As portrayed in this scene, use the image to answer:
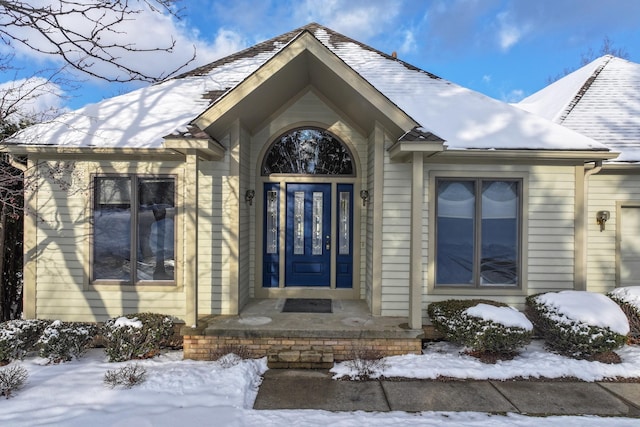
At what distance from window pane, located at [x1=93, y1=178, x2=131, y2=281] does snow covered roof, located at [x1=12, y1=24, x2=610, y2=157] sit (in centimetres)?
78

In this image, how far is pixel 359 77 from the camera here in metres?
5.68

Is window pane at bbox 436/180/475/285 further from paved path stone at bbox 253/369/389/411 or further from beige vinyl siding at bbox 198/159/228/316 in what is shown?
beige vinyl siding at bbox 198/159/228/316

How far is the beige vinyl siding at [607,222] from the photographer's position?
695 cm

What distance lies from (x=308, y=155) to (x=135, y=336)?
4.28 m

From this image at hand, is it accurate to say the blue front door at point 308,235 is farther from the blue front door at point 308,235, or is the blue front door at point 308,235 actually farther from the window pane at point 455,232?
the window pane at point 455,232

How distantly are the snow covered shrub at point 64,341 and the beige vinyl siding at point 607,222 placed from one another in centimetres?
845

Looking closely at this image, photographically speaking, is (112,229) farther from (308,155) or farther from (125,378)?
(308,155)

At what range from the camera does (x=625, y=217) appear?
7.05 m

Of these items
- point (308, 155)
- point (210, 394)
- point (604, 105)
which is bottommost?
point (210, 394)

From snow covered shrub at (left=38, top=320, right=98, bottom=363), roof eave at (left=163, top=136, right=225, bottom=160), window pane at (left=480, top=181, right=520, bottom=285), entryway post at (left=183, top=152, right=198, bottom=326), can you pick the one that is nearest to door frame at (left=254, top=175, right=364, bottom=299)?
entryway post at (left=183, top=152, right=198, bottom=326)

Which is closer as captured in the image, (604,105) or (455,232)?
(455,232)

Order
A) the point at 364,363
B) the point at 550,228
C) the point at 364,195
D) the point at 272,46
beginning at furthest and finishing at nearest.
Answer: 1. the point at 272,46
2. the point at 364,195
3. the point at 550,228
4. the point at 364,363

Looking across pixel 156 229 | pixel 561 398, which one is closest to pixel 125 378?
pixel 156 229

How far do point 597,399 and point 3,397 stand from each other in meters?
6.87
